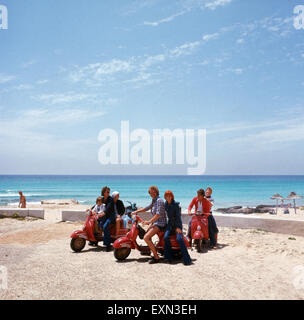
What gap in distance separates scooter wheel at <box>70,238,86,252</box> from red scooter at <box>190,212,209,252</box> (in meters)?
2.82

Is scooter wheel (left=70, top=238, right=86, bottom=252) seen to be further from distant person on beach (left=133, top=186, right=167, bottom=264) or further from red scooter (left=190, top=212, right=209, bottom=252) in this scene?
red scooter (left=190, top=212, right=209, bottom=252)

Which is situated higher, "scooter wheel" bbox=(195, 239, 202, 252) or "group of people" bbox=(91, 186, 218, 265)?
"group of people" bbox=(91, 186, 218, 265)

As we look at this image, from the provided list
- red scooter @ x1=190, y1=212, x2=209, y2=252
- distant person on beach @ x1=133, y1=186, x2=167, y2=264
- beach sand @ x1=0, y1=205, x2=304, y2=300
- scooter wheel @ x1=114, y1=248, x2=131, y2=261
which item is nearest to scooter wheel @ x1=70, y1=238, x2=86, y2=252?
beach sand @ x1=0, y1=205, x2=304, y2=300

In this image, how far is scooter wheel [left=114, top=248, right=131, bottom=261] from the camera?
6781mm

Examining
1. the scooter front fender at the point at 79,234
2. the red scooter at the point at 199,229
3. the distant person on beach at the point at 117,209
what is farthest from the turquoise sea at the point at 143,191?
the scooter front fender at the point at 79,234

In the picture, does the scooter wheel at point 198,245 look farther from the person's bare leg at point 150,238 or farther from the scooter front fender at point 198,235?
the person's bare leg at point 150,238

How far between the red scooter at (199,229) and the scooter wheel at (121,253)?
179 centimetres

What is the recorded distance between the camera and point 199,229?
7.76 metres

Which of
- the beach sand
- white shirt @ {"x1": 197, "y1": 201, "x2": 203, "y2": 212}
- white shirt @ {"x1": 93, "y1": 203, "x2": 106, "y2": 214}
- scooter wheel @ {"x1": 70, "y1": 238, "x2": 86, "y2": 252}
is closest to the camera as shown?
the beach sand

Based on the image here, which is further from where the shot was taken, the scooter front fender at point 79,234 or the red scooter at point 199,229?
the scooter front fender at point 79,234

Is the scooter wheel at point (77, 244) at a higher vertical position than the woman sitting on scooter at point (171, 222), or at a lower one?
lower

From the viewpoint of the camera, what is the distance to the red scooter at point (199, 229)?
7.64m

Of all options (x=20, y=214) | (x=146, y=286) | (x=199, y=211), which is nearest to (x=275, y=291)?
(x=146, y=286)

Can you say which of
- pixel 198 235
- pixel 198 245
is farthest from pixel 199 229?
pixel 198 245
